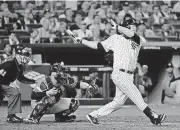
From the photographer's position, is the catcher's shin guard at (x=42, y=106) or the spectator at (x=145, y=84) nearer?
the catcher's shin guard at (x=42, y=106)

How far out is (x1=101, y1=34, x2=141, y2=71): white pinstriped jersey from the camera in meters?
7.63

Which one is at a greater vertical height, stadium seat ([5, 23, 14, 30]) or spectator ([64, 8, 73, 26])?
spectator ([64, 8, 73, 26])

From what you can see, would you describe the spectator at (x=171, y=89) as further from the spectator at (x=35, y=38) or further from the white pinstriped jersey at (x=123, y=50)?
the white pinstriped jersey at (x=123, y=50)

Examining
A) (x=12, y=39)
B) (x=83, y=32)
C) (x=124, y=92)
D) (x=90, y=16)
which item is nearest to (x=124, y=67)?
(x=124, y=92)

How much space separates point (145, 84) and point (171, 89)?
0.68 metres

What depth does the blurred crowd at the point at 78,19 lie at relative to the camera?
43.0ft

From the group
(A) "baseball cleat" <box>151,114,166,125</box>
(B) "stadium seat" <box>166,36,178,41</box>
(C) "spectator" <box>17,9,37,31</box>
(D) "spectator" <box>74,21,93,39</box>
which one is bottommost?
(A) "baseball cleat" <box>151,114,166,125</box>

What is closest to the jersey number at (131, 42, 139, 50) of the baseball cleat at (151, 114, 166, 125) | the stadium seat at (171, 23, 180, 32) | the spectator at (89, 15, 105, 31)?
the baseball cleat at (151, 114, 166, 125)

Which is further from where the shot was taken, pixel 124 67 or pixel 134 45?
pixel 134 45

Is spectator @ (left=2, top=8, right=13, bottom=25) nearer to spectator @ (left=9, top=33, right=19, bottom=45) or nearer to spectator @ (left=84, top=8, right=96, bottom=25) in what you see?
spectator @ (left=9, top=33, right=19, bottom=45)

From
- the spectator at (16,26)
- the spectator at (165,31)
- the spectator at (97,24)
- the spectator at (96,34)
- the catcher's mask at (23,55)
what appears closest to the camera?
the catcher's mask at (23,55)

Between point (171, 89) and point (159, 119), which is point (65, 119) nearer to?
point (159, 119)

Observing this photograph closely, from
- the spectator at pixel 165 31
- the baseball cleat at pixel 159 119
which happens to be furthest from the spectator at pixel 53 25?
the baseball cleat at pixel 159 119

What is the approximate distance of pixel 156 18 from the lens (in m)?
15.5
